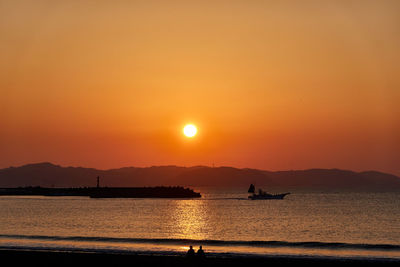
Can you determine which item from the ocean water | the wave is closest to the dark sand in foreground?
the ocean water

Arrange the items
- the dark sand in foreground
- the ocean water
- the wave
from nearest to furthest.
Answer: the dark sand in foreground
the ocean water
the wave

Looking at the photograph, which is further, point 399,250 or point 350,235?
point 350,235

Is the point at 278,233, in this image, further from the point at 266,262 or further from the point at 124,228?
the point at 266,262

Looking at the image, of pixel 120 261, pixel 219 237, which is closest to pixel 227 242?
pixel 219 237

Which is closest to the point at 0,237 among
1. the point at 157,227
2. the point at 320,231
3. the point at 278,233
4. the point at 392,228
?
the point at 157,227

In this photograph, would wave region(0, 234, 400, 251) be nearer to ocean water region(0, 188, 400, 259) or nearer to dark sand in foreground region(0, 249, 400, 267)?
ocean water region(0, 188, 400, 259)

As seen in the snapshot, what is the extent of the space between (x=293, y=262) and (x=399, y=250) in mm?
19245

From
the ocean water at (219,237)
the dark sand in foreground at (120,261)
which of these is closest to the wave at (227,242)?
the ocean water at (219,237)

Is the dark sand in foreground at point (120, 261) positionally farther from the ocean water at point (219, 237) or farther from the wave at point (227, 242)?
the wave at point (227, 242)

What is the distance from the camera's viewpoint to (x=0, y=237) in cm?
5812

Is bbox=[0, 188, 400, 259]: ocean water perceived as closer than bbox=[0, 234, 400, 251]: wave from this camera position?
Yes

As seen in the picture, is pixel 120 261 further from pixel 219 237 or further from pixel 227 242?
pixel 219 237

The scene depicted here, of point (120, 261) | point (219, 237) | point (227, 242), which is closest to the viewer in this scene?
point (120, 261)

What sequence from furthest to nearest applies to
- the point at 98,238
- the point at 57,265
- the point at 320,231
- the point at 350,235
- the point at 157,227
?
the point at 157,227 < the point at 320,231 < the point at 350,235 < the point at 98,238 < the point at 57,265
